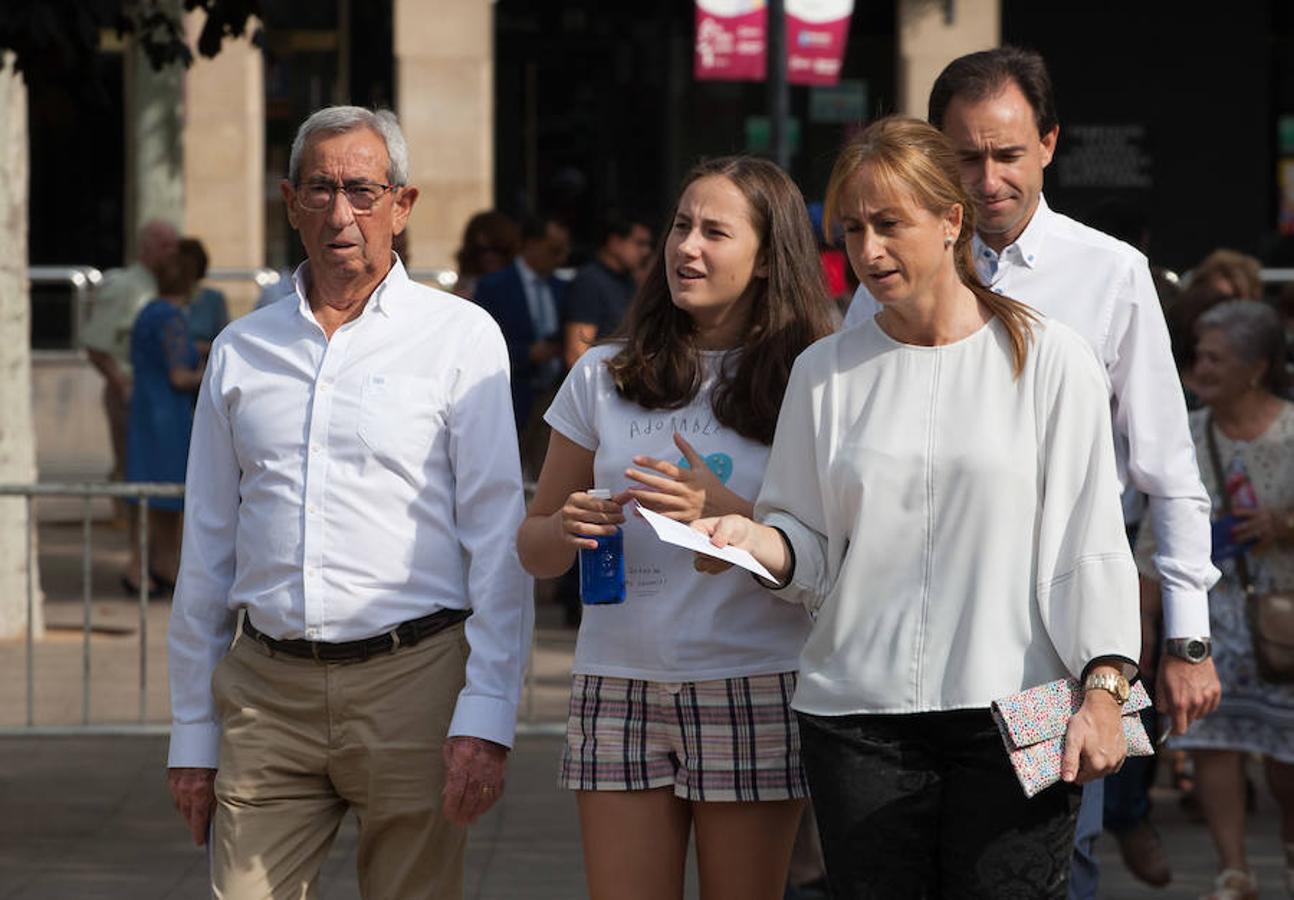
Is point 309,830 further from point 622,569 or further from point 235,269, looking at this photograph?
point 235,269

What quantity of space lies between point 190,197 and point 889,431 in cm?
1738

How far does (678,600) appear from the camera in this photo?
14.0 feet

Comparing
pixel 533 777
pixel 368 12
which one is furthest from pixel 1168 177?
pixel 533 777

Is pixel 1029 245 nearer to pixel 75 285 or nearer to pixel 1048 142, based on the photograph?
pixel 1048 142

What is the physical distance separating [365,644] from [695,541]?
31.5 inches

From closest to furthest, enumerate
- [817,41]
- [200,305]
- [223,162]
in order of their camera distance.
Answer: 1. [200,305]
2. [817,41]
3. [223,162]

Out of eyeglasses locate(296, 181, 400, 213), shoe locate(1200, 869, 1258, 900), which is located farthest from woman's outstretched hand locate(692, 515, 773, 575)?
shoe locate(1200, 869, 1258, 900)

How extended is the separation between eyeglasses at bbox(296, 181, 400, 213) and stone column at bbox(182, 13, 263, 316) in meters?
16.4


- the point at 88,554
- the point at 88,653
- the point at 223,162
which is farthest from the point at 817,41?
the point at 88,653

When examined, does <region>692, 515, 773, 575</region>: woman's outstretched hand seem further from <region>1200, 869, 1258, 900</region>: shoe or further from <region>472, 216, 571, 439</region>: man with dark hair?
<region>472, 216, 571, 439</region>: man with dark hair

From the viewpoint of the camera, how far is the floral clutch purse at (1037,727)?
3.74 m

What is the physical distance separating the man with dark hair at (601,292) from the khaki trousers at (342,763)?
710 centimetres

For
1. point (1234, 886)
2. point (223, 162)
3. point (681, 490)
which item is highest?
point (223, 162)

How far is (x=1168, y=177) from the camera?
21828 mm
